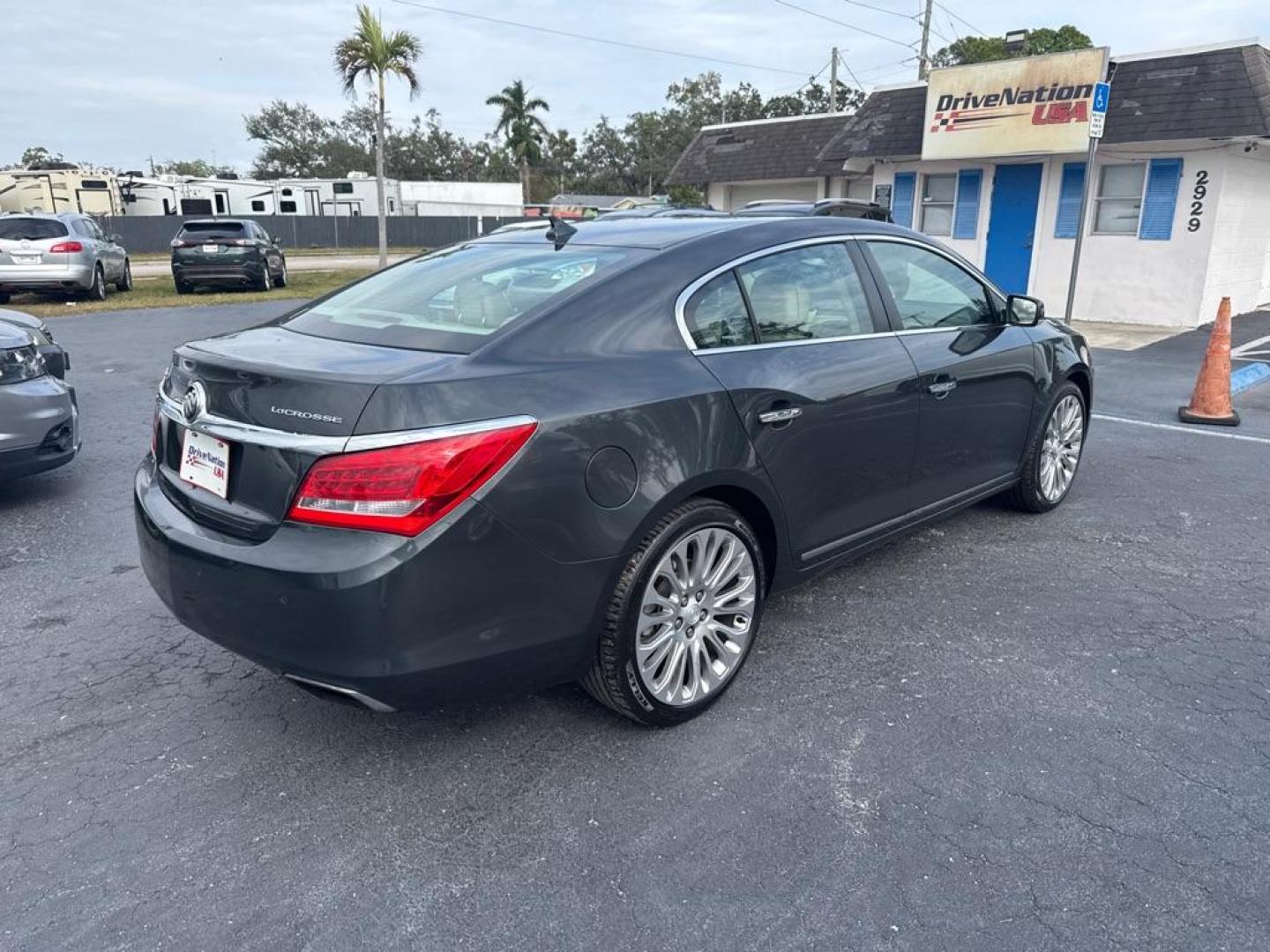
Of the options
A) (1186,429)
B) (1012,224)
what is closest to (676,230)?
(1186,429)

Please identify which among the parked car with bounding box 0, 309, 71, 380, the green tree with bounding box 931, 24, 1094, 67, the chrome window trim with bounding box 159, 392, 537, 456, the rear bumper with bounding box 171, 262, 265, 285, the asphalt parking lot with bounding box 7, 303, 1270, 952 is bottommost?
the asphalt parking lot with bounding box 7, 303, 1270, 952

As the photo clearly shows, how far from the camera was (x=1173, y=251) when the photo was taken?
1367 centimetres

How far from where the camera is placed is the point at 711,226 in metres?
3.55

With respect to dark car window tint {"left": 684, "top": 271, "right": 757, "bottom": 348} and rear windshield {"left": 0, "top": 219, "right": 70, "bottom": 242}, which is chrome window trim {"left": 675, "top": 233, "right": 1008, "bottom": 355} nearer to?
dark car window tint {"left": 684, "top": 271, "right": 757, "bottom": 348}

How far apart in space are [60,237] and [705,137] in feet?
44.5

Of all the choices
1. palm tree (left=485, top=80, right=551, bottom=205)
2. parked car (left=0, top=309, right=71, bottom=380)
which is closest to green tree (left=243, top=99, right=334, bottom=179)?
palm tree (left=485, top=80, right=551, bottom=205)

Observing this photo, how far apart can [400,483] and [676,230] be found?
1662 millimetres

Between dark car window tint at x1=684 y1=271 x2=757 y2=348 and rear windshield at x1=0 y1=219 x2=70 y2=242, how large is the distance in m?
15.9

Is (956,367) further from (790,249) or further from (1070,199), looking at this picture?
(1070,199)

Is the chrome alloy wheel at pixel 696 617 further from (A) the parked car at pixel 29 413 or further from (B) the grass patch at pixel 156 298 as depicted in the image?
(B) the grass patch at pixel 156 298

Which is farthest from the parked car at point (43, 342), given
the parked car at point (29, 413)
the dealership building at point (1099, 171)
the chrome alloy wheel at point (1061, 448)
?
the dealership building at point (1099, 171)

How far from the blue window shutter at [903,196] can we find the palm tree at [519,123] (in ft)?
128

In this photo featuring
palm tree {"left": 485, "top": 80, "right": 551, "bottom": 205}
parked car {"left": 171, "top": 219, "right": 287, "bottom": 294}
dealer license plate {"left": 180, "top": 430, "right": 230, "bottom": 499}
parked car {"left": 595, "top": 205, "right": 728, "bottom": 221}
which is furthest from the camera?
palm tree {"left": 485, "top": 80, "right": 551, "bottom": 205}

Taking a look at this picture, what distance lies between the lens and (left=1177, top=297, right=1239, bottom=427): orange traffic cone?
7484mm
